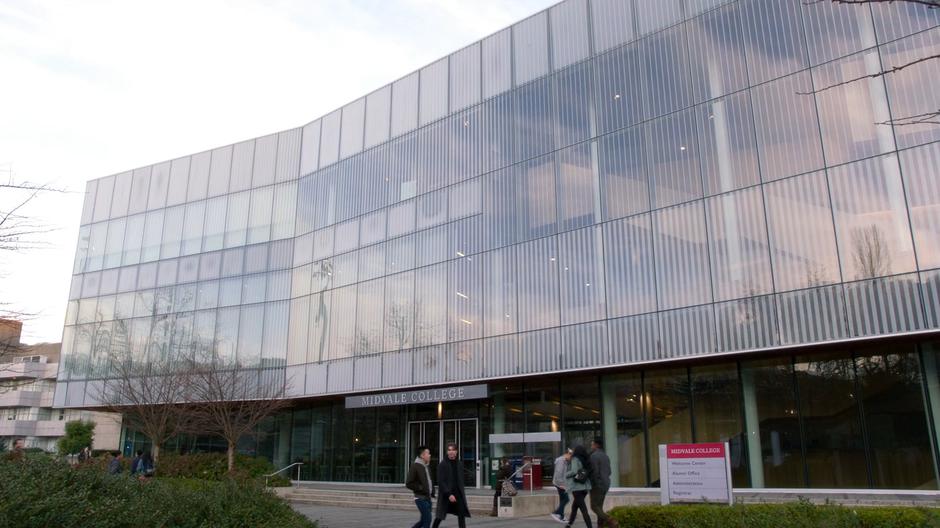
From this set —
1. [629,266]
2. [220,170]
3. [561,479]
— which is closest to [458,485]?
[561,479]

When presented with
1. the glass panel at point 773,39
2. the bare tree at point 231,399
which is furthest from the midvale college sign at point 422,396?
the glass panel at point 773,39

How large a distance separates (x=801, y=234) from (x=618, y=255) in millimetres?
5061

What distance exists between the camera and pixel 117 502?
8539 mm

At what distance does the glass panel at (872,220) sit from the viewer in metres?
16.4

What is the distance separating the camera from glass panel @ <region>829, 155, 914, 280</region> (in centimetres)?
1639

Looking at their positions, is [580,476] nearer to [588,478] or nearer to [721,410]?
[588,478]

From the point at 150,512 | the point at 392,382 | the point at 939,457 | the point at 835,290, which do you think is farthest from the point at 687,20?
the point at 150,512

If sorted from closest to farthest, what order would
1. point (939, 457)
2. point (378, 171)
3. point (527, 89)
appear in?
point (939, 457)
point (527, 89)
point (378, 171)

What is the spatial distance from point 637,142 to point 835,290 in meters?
7.15

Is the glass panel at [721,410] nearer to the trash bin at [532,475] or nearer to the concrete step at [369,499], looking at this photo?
the trash bin at [532,475]

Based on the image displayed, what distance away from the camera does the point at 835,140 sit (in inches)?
698

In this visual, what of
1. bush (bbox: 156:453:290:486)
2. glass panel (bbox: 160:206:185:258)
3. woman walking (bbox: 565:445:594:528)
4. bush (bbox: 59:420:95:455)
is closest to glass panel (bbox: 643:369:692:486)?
woman walking (bbox: 565:445:594:528)

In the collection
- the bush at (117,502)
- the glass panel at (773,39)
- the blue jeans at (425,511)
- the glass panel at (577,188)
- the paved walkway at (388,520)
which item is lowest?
the paved walkway at (388,520)

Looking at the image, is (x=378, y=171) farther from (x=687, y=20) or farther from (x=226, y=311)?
(x=687, y=20)
